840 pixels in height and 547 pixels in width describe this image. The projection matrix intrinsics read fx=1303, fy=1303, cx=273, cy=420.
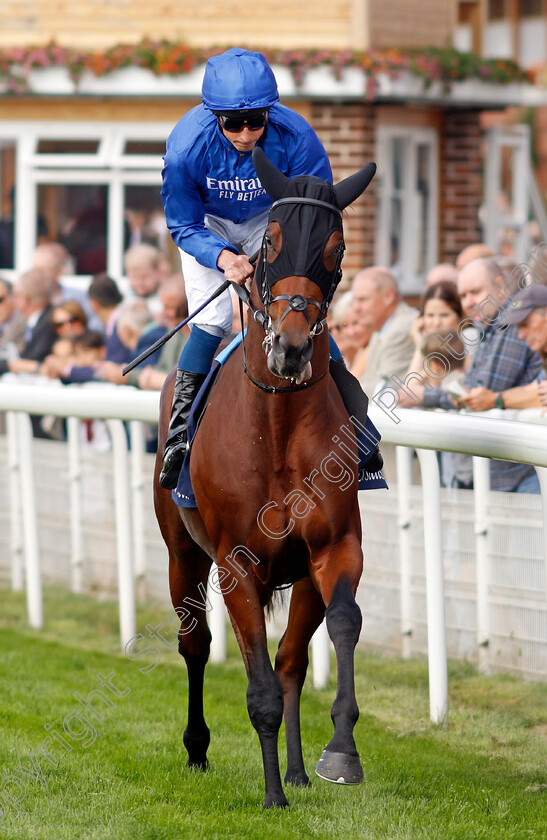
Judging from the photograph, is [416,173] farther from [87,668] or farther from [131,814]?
[131,814]

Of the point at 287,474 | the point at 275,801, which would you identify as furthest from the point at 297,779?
the point at 287,474

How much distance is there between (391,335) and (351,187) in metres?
3.25

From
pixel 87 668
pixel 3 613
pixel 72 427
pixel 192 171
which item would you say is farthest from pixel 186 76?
pixel 192 171

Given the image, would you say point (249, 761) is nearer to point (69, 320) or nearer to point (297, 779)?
point (297, 779)

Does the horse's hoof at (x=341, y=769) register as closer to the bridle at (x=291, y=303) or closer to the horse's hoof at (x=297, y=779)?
the horse's hoof at (x=297, y=779)

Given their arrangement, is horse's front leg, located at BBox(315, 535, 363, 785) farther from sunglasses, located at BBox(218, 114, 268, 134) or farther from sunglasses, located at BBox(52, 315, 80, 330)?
sunglasses, located at BBox(52, 315, 80, 330)

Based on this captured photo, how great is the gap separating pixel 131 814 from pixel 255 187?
2.09m

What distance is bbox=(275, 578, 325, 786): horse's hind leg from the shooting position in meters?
4.35

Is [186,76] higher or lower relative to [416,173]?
higher

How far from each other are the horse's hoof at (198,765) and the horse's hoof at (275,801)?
0.64 meters

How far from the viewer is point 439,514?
5207mm

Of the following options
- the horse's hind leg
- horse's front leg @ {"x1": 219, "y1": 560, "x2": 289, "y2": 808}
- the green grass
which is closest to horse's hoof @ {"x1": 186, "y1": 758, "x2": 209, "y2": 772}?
the green grass

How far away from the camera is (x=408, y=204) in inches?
510

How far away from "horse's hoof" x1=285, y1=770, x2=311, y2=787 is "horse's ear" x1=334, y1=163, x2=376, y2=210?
1.87m
